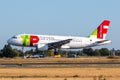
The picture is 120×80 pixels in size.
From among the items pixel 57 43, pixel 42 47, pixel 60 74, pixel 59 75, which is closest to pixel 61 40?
pixel 57 43

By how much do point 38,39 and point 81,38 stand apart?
11669mm

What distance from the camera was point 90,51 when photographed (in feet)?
546

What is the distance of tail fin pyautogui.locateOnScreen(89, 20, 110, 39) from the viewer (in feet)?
375

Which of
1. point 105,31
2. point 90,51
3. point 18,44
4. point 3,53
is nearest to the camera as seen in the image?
point 18,44

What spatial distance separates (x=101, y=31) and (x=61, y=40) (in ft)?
38.5

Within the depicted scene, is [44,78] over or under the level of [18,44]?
under

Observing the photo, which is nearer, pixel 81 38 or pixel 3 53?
pixel 81 38

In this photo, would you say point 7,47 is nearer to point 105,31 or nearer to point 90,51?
point 105,31

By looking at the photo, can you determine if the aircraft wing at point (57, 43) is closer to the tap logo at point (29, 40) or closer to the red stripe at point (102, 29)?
the tap logo at point (29, 40)

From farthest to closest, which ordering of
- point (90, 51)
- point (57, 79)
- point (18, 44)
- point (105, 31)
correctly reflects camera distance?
point (90, 51)
point (105, 31)
point (18, 44)
point (57, 79)

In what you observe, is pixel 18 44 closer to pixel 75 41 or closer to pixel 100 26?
pixel 75 41

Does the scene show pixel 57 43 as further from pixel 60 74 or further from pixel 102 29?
pixel 60 74

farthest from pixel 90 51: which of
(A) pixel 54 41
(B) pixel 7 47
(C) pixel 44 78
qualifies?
(C) pixel 44 78

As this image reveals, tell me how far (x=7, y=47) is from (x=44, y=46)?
945 inches
